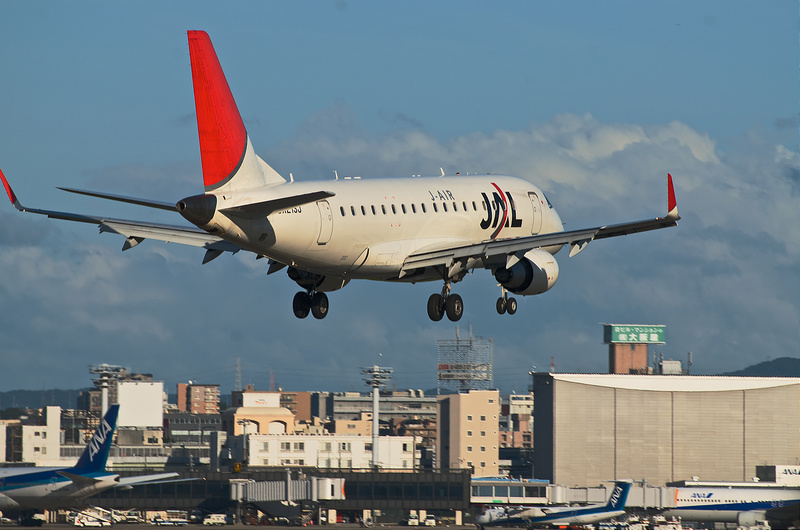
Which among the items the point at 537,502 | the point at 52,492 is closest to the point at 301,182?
the point at 52,492

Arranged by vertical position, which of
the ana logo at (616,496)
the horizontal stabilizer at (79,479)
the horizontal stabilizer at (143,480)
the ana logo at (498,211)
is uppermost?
the ana logo at (498,211)

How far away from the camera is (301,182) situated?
47.1 m

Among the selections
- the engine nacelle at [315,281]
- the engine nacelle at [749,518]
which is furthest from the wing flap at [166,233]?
the engine nacelle at [749,518]

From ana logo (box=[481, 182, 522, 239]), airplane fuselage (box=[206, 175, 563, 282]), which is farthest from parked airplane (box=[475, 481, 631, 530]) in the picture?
ana logo (box=[481, 182, 522, 239])

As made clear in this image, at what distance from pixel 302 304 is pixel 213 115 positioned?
12.3 metres

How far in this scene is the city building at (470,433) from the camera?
586 feet

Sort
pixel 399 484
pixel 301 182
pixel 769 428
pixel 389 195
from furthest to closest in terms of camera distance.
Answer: pixel 769 428 < pixel 399 484 < pixel 389 195 < pixel 301 182

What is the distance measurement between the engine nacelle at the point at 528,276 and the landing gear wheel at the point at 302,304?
9285 mm

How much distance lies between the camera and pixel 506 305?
180 feet

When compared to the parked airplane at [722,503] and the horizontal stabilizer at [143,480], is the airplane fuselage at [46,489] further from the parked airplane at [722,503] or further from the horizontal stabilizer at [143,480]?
the parked airplane at [722,503]

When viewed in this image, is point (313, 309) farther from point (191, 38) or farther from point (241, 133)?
point (191, 38)

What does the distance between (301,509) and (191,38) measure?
7510cm

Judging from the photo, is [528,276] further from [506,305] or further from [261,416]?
[261,416]

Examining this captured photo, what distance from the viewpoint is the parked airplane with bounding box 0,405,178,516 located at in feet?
285
